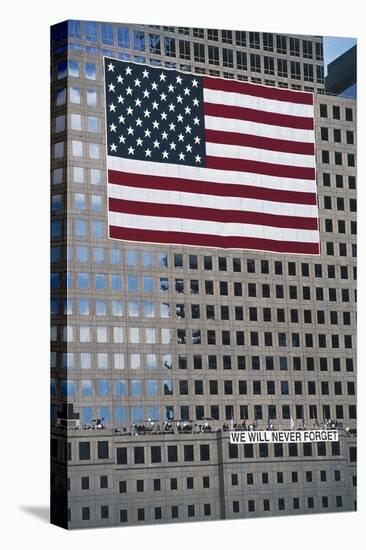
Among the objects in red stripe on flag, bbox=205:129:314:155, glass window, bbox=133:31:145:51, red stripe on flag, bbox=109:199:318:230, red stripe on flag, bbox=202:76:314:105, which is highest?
glass window, bbox=133:31:145:51

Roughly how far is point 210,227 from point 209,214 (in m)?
0.46

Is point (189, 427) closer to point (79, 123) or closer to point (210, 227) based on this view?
point (210, 227)

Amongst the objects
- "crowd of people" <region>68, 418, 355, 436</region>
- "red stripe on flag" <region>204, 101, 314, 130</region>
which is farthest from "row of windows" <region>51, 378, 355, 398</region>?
"red stripe on flag" <region>204, 101, 314, 130</region>

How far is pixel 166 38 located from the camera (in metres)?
47.8

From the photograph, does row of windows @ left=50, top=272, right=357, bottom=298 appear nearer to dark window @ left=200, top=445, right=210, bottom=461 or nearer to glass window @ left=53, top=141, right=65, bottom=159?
glass window @ left=53, top=141, right=65, bottom=159

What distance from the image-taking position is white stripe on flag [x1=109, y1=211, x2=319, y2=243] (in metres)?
46.5

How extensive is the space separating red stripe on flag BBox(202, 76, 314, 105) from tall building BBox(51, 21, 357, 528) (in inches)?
11.9

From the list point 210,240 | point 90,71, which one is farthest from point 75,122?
point 210,240

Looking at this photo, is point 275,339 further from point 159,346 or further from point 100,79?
point 100,79

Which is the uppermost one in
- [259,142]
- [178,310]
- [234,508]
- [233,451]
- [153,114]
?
[153,114]

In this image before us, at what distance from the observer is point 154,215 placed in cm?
4703

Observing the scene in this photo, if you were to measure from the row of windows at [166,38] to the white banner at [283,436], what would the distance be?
13.7 meters

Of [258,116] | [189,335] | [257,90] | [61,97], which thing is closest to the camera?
[61,97]

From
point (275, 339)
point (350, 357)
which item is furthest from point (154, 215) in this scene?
point (350, 357)
